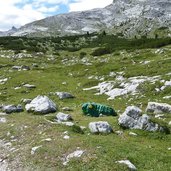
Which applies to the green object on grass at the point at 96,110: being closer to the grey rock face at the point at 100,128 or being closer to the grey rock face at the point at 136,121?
the grey rock face at the point at 136,121

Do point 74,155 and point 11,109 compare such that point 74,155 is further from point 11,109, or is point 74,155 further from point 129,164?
point 11,109

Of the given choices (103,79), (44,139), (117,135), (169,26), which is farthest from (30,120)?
(169,26)

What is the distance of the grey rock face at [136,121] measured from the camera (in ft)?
76.5

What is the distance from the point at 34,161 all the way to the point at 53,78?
112 ft

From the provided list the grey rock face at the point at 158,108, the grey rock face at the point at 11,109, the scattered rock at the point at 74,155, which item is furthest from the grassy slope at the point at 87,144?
the grey rock face at the point at 158,108

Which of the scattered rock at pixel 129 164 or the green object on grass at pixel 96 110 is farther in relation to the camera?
the green object on grass at pixel 96 110

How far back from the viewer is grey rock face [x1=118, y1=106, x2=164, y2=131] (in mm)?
23312

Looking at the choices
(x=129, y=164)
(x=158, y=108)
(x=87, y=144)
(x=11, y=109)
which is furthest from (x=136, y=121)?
(x=11, y=109)

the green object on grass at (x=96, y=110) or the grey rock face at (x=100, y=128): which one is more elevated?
the grey rock face at (x=100, y=128)

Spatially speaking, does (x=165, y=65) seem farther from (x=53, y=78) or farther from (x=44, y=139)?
(x=44, y=139)

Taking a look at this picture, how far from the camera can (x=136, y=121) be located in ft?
78.6

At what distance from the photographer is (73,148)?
1973cm

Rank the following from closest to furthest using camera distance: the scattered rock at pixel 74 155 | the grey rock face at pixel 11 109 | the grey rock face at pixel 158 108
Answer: the scattered rock at pixel 74 155
the grey rock face at pixel 158 108
the grey rock face at pixel 11 109

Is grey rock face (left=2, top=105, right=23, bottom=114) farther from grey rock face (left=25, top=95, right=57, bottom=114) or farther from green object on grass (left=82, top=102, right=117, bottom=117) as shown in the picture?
green object on grass (left=82, top=102, right=117, bottom=117)
